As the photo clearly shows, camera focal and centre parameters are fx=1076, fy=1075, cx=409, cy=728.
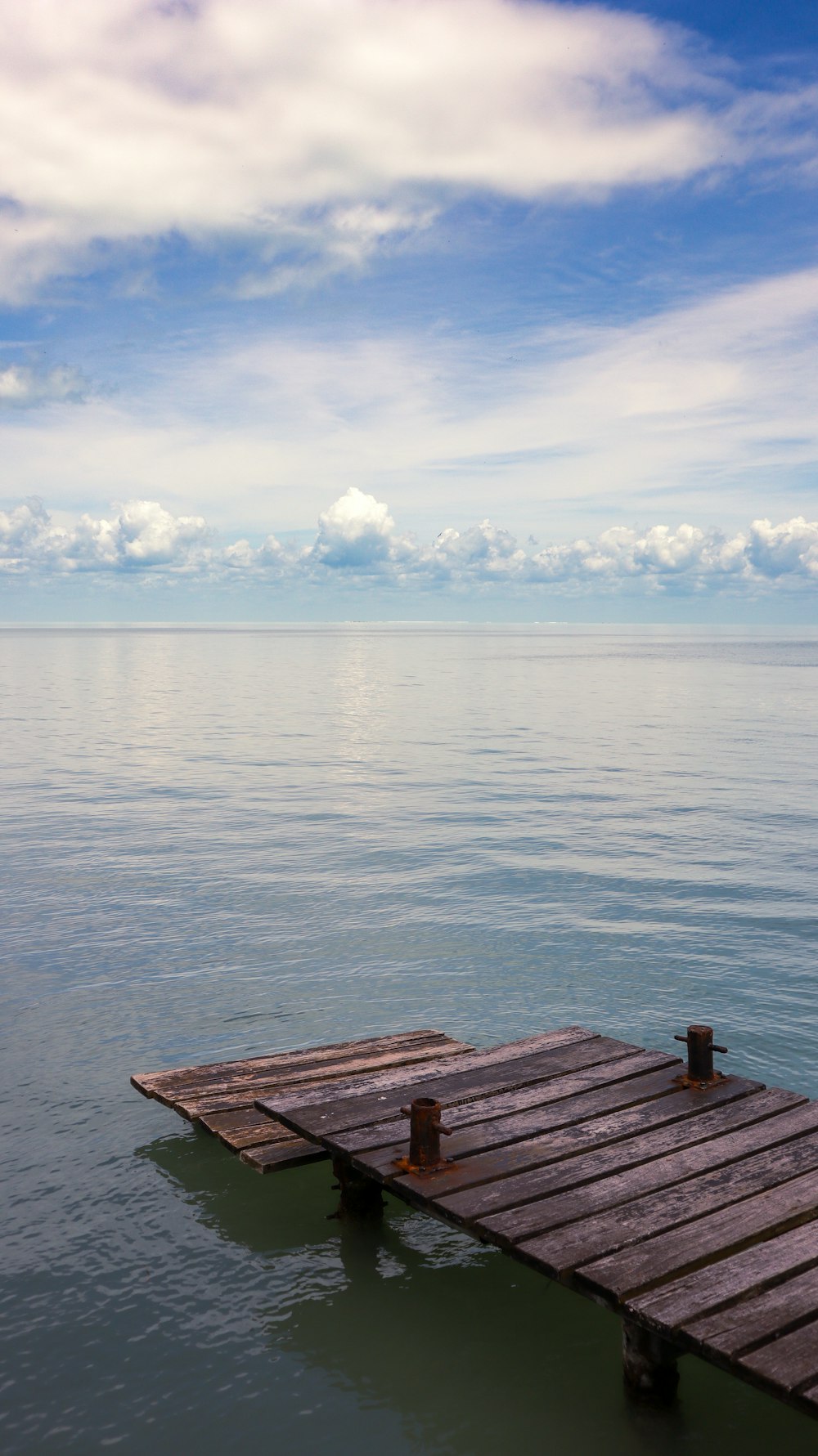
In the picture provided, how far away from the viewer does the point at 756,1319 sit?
5758 millimetres

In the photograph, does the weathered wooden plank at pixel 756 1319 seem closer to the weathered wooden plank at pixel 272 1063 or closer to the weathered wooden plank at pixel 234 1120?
the weathered wooden plank at pixel 234 1120

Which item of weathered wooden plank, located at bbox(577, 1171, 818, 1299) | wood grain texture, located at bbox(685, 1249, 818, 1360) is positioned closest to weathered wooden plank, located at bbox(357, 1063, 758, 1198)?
weathered wooden plank, located at bbox(577, 1171, 818, 1299)

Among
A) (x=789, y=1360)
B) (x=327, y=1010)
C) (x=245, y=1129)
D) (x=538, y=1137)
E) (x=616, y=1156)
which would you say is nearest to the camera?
(x=789, y=1360)

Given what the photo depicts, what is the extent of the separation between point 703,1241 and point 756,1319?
767 millimetres

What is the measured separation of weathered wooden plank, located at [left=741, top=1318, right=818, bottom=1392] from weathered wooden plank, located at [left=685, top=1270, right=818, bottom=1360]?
6 cm

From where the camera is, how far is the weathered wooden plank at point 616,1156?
708 centimetres

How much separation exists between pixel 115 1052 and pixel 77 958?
3943mm

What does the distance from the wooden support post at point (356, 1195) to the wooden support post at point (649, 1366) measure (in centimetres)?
245

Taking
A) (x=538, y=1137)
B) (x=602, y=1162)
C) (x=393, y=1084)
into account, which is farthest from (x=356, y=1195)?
(x=602, y=1162)

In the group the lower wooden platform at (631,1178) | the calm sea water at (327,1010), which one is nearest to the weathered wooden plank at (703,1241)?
the lower wooden platform at (631,1178)

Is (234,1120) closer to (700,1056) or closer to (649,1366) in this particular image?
(700,1056)

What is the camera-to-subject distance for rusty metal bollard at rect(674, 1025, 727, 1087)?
8.97 metres

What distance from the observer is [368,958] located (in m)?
16.1

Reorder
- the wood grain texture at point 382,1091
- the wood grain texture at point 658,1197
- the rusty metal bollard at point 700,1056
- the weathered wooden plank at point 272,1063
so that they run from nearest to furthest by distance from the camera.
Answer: the wood grain texture at point 658,1197 < the wood grain texture at point 382,1091 < the rusty metal bollard at point 700,1056 < the weathered wooden plank at point 272,1063
